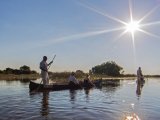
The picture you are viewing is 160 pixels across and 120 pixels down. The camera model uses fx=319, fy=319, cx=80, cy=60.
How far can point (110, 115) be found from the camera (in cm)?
1562

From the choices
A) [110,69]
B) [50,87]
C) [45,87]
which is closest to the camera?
[45,87]

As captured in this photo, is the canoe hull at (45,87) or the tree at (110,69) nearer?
the canoe hull at (45,87)

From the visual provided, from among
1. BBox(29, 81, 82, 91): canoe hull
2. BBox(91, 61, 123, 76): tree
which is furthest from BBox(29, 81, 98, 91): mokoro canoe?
BBox(91, 61, 123, 76): tree

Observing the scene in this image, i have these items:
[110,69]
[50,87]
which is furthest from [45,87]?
[110,69]

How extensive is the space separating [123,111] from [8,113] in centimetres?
602

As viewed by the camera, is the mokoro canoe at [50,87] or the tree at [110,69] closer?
the mokoro canoe at [50,87]

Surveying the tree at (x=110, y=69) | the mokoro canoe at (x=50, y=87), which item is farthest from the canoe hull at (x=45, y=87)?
the tree at (x=110, y=69)

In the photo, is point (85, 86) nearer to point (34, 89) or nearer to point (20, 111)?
point (34, 89)

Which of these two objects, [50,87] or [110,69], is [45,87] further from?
[110,69]

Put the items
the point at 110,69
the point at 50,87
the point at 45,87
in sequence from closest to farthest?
the point at 45,87 → the point at 50,87 → the point at 110,69

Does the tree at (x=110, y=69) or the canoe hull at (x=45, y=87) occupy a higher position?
the tree at (x=110, y=69)

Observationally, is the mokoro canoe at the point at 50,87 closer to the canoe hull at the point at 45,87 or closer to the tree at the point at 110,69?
the canoe hull at the point at 45,87

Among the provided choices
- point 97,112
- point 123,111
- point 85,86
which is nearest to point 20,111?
point 97,112

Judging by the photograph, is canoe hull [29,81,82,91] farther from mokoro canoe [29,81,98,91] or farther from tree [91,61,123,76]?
tree [91,61,123,76]
